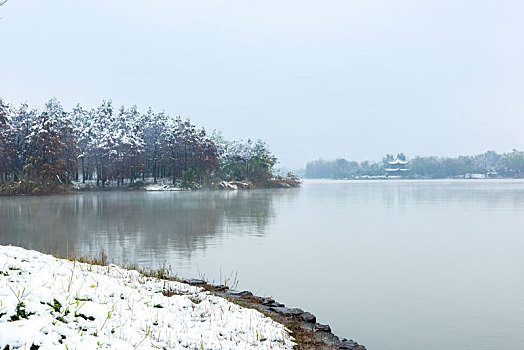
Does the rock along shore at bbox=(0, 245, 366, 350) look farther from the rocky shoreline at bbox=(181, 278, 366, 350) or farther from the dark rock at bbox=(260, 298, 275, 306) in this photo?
the dark rock at bbox=(260, 298, 275, 306)

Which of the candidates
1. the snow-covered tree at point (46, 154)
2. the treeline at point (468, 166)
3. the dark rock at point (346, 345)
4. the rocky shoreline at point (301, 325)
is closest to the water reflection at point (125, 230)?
the rocky shoreline at point (301, 325)

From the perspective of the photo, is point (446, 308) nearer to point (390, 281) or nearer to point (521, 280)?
point (390, 281)

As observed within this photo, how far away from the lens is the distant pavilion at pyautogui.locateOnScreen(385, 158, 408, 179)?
119 m

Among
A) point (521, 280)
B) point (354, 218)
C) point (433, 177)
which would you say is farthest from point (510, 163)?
point (521, 280)

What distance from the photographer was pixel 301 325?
5758 mm

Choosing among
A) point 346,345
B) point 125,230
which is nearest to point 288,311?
point 346,345

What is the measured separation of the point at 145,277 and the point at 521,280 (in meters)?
7.40

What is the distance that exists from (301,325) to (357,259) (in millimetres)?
5607

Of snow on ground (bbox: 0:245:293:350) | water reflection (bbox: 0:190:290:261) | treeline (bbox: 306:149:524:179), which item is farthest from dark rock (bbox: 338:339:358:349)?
treeline (bbox: 306:149:524:179)

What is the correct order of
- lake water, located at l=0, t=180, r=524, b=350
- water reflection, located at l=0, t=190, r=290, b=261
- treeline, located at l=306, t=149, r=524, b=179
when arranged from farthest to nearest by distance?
treeline, located at l=306, t=149, r=524, b=179
water reflection, located at l=0, t=190, r=290, b=261
lake water, located at l=0, t=180, r=524, b=350

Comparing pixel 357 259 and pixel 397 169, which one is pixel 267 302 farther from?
pixel 397 169

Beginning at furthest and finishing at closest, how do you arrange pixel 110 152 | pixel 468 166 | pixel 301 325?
pixel 468 166
pixel 110 152
pixel 301 325

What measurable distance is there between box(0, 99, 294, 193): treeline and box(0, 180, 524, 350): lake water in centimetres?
1997

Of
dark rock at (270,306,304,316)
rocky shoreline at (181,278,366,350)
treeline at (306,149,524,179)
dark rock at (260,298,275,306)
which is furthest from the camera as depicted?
treeline at (306,149,524,179)
